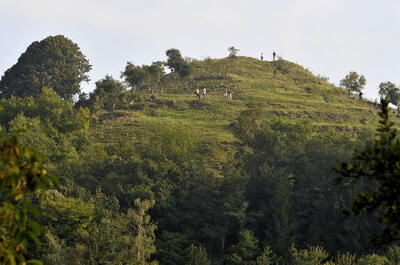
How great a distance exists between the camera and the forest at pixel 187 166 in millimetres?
69938

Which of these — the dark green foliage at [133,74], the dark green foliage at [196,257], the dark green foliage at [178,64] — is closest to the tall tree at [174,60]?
the dark green foliage at [178,64]

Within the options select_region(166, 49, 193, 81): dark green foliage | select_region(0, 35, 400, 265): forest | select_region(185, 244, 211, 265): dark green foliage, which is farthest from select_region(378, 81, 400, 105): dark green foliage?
select_region(185, 244, 211, 265): dark green foliage

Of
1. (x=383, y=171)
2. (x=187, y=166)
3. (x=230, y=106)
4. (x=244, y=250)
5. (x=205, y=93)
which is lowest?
(x=244, y=250)

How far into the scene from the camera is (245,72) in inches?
5394

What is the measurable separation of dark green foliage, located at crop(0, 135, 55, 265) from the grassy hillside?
82.7 meters

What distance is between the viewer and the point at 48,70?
12631cm

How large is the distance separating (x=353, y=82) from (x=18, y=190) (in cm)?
12187

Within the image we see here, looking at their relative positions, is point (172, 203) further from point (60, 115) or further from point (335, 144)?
point (60, 115)

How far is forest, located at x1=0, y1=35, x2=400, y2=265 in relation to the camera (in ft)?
229

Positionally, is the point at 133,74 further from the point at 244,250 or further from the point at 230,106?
the point at 244,250

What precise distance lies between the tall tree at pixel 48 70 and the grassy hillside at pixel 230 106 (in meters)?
14.6

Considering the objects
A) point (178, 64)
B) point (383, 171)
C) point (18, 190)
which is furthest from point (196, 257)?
point (178, 64)

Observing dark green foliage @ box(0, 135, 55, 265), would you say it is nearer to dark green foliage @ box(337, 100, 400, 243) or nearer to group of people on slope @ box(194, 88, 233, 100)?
dark green foliage @ box(337, 100, 400, 243)

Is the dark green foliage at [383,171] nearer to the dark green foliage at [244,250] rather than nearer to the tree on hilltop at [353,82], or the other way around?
the dark green foliage at [244,250]
